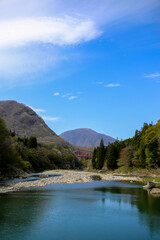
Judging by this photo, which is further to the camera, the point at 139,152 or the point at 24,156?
the point at 24,156

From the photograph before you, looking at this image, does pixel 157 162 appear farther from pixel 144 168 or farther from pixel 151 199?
pixel 151 199

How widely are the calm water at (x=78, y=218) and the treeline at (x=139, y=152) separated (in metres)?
37.8

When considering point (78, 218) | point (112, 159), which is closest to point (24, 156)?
point (112, 159)

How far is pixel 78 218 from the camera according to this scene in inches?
796

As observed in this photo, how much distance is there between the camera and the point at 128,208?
24.4 meters

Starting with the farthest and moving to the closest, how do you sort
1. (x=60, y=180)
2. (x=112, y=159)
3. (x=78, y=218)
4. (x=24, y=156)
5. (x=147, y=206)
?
(x=112, y=159), (x=24, y=156), (x=60, y=180), (x=147, y=206), (x=78, y=218)

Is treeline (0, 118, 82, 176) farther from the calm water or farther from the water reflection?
the water reflection

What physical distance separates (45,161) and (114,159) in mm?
45530

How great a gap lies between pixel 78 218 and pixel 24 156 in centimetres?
7595

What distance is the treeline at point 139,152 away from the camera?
65875 mm

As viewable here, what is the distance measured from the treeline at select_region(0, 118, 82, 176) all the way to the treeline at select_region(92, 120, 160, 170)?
28904mm

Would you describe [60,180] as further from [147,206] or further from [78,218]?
[78,218]

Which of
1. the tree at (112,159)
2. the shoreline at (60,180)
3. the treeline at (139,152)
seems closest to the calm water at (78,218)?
the shoreline at (60,180)

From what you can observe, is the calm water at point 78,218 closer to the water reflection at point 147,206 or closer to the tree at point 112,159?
the water reflection at point 147,206
